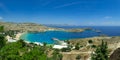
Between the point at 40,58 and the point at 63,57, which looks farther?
the point at 63,57

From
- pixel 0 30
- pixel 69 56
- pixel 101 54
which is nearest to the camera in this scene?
pixel 0 30

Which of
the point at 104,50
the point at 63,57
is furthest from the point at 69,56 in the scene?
the point at 104,50

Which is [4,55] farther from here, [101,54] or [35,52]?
[101,54]

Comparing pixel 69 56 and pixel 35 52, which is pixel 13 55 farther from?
pixel 69 56

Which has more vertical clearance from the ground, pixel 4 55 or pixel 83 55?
pixel 4 55

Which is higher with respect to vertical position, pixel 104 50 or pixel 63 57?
pixel 104 50

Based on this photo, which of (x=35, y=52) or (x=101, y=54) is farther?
(x=101, y=54)

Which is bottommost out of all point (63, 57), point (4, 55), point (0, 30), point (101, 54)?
point (63, 57)

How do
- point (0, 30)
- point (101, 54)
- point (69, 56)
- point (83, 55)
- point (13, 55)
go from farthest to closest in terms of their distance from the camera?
point (69, 56) < point (83, 55) < point (101, 54) < point (0, 30) < point (13, 55)

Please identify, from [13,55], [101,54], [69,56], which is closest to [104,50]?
[101,54]
